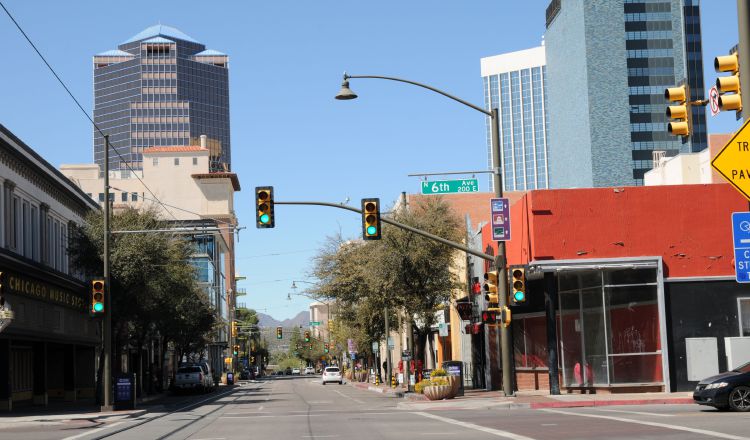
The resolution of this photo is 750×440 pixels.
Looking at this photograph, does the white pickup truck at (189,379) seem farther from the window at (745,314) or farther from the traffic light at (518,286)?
the window at (745,314)

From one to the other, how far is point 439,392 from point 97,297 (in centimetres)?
1262

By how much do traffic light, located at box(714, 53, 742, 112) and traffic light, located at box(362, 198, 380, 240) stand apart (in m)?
15.4

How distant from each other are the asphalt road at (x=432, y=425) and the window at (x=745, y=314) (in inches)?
256

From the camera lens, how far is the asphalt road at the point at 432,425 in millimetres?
20484

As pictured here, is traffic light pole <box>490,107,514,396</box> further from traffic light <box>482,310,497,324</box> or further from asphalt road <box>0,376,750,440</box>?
asphalt road <box>0,376,750,440</box>

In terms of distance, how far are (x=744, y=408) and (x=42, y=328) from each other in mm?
29342

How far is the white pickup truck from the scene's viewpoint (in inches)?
2454

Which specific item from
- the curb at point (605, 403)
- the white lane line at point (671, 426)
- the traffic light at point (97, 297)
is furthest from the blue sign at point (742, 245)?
the traffic light at point (97, 297)

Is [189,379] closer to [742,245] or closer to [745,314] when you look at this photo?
[745,314]

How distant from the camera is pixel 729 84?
13898 millimetres

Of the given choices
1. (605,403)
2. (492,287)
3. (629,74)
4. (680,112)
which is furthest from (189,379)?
Result: (629,74)

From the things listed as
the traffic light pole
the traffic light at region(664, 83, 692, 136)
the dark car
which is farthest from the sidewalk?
the traffic light at region(664, 83, 692, 136)

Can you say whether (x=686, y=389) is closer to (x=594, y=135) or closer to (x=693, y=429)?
(x=693, y=429)

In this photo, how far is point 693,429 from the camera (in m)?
20.2
